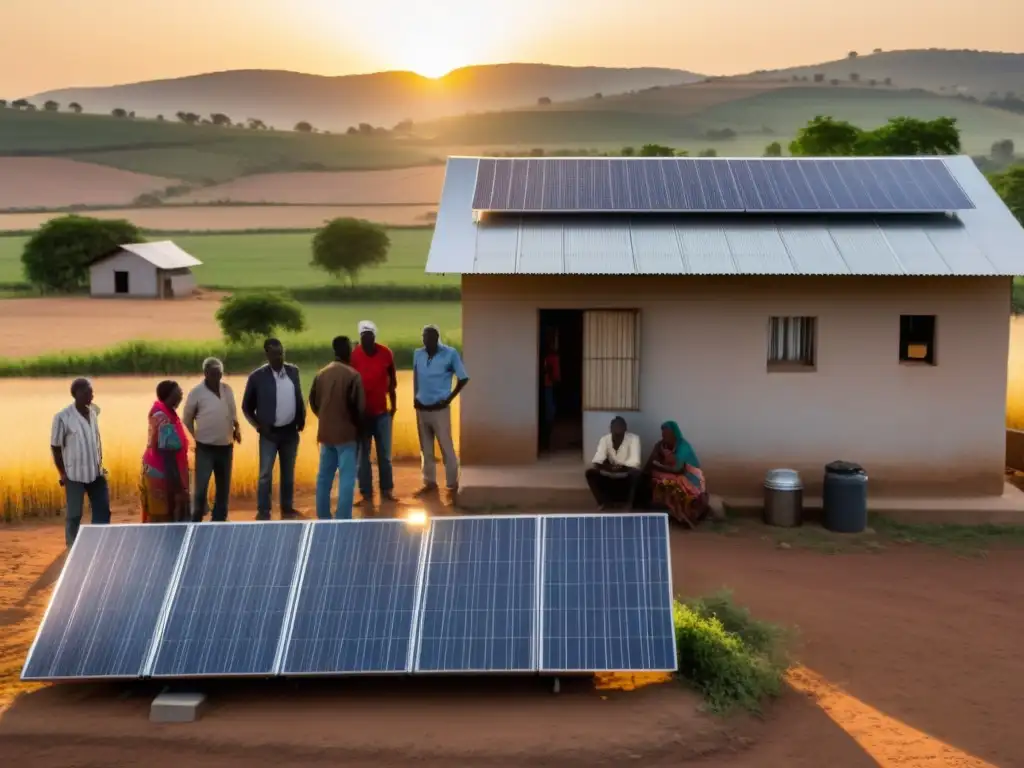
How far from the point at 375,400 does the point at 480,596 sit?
527 centimetres

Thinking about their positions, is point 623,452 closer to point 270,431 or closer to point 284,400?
point 284,400

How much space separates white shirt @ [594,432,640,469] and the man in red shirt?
2342 millimetres

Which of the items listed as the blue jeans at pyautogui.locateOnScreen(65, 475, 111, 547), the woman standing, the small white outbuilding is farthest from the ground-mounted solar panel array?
the small white outbuilding

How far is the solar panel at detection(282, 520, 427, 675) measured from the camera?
26.0 ft

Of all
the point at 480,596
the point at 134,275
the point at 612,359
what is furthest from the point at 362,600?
the point at 134,275

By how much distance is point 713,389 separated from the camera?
14.0 metres

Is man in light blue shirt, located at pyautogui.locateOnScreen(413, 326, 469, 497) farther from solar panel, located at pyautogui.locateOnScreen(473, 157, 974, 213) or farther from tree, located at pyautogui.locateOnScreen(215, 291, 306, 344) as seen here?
tree, located at pyautogui.locateOnScreen(215, 291, 306, 344)

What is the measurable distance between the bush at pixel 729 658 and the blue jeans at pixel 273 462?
5.01 m

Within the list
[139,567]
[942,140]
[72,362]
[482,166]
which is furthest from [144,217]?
[139,567]

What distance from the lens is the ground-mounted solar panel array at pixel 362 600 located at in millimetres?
7922

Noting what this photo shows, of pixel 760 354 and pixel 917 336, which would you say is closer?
pixel 760 354

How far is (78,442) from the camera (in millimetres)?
10773

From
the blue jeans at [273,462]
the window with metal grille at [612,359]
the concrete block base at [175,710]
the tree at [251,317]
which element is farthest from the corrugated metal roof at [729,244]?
the tree at [251,317]

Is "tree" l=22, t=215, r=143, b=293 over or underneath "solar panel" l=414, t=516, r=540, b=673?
over
